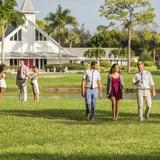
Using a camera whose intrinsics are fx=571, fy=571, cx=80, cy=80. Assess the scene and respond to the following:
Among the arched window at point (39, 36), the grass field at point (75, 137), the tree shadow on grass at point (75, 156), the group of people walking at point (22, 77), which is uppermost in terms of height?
the arched window at point (39, 36)

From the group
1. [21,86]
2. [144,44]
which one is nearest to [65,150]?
[21,86]

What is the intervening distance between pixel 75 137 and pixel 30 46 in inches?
3082

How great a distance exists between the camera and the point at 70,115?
18406 mm

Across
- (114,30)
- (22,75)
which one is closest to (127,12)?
(114,30)

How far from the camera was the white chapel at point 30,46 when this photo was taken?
87.9 metres

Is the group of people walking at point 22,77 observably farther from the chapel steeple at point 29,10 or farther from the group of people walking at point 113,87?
the chapel steeple at point 29,10

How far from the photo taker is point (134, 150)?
10.5m

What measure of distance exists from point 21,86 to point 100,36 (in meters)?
95.3

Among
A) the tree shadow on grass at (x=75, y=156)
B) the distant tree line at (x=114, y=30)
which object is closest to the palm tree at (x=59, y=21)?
the distant tree line at (x=114, y=30)

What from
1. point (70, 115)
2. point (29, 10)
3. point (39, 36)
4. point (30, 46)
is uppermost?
point (29, 10)

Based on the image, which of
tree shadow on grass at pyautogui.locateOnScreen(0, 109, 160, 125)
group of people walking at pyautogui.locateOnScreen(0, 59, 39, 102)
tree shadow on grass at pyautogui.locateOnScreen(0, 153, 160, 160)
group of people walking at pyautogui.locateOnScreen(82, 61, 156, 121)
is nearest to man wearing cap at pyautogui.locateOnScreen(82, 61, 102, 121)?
group of people walking at pyautogui.locateOnScreen(82, 61, 156, 121)

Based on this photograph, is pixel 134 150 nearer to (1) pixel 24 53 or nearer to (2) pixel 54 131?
(2) pixel 54 131

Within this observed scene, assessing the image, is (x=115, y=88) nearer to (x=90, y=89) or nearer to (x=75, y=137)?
(x=90, y=89)

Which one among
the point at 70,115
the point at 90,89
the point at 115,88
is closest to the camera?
the point at 90,89
